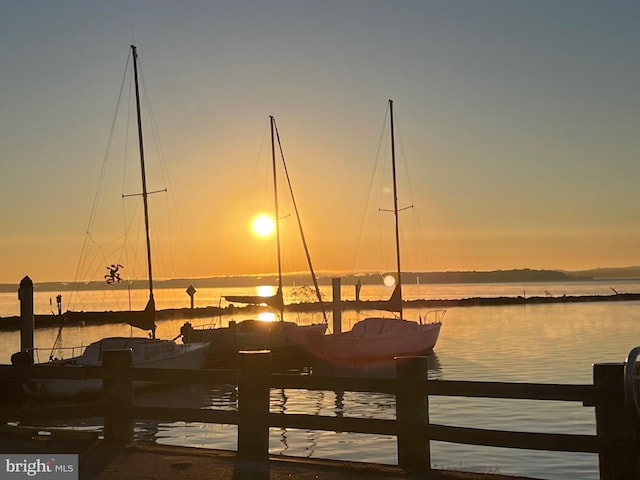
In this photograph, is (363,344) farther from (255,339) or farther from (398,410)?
(398,410)

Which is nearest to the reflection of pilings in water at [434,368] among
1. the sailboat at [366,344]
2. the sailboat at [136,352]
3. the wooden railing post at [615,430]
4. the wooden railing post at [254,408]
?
the sailboat at [366,344]

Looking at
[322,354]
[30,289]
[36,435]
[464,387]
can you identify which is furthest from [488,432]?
Result: [322,354]

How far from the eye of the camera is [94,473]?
9.55 metres

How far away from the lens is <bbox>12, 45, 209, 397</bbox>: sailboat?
97.4 ft

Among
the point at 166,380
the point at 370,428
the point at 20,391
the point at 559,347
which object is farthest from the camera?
the point at 559,347

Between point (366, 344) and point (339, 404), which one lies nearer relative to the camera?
point (339, 404)

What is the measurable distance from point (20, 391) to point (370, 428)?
2326cm

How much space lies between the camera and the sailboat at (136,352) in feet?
97.4

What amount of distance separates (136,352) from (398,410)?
2368cm

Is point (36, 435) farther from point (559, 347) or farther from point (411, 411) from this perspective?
point (559, 347)

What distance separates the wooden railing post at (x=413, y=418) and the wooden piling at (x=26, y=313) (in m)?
23.1

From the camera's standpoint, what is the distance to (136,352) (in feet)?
104

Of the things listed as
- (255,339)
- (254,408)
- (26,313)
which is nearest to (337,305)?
(255,339)
